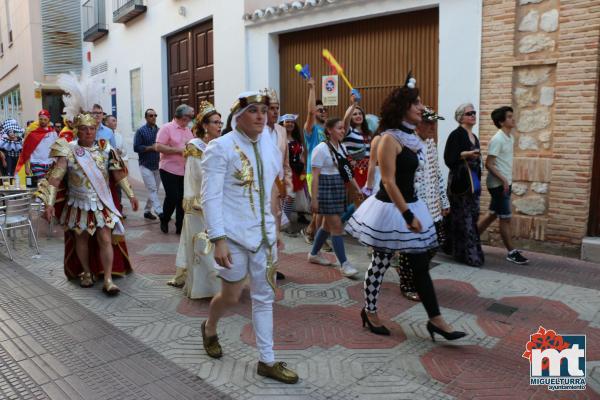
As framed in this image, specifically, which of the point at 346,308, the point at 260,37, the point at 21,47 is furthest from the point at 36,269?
the point at 21,47

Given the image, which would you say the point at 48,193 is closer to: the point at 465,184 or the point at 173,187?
the point at 173,187

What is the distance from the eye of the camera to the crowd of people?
3207 millimetres

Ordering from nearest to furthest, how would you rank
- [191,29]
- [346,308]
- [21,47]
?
1. [346,308]
2. [191,29]
3. [21,47]

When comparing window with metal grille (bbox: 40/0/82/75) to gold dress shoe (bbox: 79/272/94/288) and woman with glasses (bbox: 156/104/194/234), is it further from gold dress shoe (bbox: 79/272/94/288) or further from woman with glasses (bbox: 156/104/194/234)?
gold dress shoe (bbox: 79/272/94/288)

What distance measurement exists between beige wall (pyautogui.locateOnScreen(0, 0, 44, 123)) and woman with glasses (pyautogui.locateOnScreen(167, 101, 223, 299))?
66.5 feet

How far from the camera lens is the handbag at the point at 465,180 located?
5.90 m

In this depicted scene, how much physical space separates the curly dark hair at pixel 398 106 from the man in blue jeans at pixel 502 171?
268 centimetres

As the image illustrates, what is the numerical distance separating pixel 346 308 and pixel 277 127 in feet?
6.41

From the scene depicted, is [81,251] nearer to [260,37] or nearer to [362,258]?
[362,258]

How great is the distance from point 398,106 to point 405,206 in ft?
2.41

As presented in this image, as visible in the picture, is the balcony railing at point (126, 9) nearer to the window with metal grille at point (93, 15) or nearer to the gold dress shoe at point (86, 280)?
the window with metal grille at point (93, 15)

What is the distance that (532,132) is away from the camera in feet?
21.7

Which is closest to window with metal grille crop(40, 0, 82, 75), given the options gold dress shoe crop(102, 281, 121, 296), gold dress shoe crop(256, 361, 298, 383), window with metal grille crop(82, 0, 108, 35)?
window with metal grille crop(82, 0, 108, 35)

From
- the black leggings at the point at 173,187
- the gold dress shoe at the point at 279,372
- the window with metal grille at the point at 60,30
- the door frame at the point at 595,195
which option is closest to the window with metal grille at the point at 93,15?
the window with metal grille at the point at 60,30
